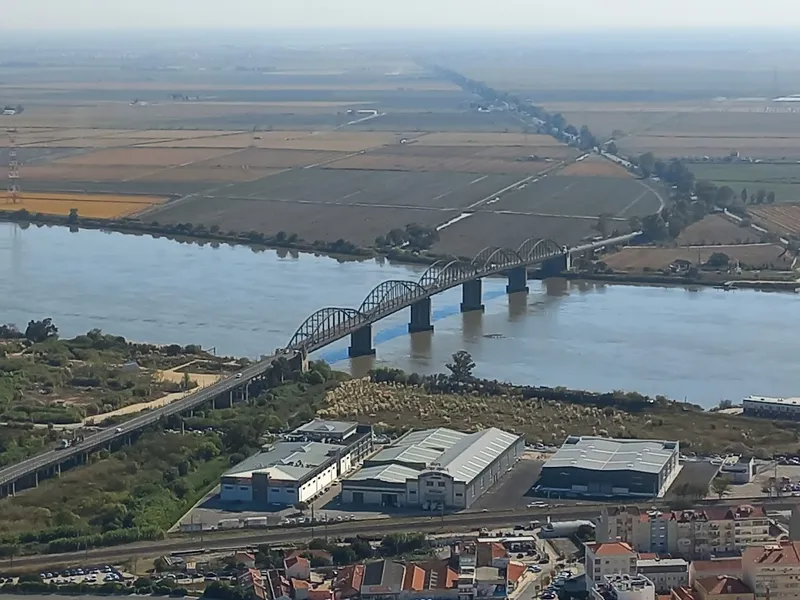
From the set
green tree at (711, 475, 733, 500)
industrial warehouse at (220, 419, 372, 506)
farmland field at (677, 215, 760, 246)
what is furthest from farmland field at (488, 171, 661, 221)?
green tree at (711, 475, 733, 500)

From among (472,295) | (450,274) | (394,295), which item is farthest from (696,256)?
(394,295)

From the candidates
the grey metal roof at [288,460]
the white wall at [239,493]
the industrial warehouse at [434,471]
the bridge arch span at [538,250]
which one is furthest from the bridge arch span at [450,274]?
the white wall at [239,493]

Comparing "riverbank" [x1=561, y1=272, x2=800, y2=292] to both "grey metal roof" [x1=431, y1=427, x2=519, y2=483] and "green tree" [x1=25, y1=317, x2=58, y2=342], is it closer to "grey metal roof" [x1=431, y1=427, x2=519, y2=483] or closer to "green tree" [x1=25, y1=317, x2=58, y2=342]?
"green tree" [x1=25, y1=317, x2=58, y2=342]

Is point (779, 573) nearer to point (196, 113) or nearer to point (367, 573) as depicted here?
point (367, 573)

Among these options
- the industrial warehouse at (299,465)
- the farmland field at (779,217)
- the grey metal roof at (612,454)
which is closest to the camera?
the industrial warehouse at (299,465)

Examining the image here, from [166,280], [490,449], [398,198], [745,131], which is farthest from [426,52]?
[490,449]

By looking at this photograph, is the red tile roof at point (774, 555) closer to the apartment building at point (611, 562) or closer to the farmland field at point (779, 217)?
the apartment building at point (611, 562)
